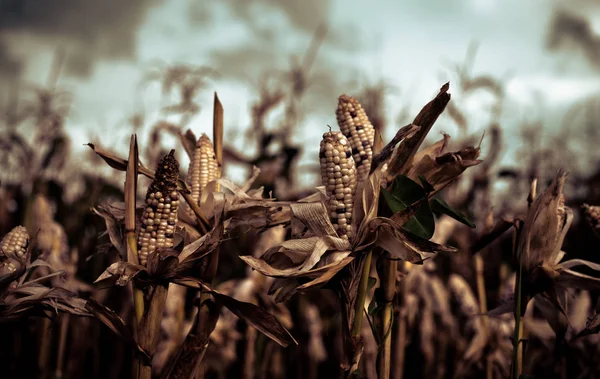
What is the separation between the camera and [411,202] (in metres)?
1.85

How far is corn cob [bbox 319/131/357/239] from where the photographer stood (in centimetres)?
188

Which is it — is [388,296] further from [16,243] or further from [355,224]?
[16,243]

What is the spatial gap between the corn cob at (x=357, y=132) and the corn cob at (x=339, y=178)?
0.34ft

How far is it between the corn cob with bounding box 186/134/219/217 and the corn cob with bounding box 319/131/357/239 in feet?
1.88

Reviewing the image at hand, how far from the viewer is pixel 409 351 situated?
18.2ft

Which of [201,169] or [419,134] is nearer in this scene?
[419,134]

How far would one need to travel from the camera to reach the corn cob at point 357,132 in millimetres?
2047

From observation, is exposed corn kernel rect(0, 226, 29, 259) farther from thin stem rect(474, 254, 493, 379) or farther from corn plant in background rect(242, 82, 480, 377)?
thin stem rect(474, 254, 493, 379)

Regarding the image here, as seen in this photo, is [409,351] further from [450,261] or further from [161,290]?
[161,290]

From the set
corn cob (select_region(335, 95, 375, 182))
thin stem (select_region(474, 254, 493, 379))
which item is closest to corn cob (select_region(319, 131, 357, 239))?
corn cob (select_region(335, 95, 375, 182))

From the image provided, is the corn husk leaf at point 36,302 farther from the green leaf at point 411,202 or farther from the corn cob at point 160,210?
the green leaf at point 411,202

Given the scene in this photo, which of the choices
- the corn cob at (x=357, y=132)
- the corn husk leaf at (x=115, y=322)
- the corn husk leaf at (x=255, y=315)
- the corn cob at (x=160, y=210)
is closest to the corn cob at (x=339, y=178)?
the corn cob at (x=357, y=132)

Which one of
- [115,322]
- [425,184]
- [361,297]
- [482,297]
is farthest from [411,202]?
[482,297]

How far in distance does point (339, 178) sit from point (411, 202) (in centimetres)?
26
